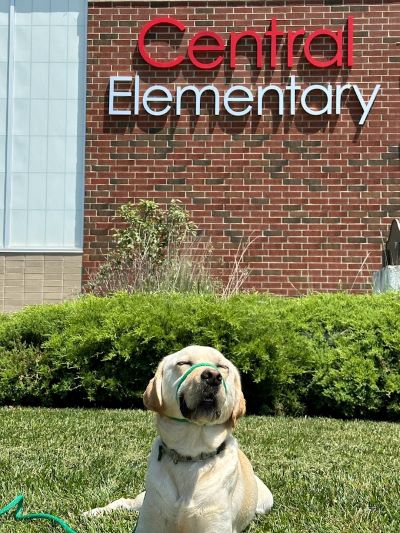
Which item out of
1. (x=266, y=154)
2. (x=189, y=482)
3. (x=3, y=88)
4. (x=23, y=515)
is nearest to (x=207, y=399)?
(x=189, y=482)

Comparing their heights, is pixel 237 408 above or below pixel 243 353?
above

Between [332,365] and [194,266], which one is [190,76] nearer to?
[194,266]

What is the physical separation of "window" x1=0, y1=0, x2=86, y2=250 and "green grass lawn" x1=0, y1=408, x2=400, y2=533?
5722 millimetres

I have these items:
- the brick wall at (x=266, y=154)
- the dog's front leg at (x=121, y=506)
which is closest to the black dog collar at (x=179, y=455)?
the dog's front leg at (x=121, y=506)

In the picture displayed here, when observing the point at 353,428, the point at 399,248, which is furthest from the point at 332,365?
the point at 399,248

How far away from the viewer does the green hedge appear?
23.0 ft

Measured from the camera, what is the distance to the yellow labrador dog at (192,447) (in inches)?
99.3

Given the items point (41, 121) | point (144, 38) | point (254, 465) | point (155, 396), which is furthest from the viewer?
point (41, 121)

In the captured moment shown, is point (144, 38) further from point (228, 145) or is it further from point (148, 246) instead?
point (148, 246)

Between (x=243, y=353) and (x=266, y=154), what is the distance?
226 inches

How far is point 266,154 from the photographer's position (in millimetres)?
12008

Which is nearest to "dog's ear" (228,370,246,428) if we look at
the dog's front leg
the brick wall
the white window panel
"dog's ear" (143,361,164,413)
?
"dog's ear" (143,361,164,413)

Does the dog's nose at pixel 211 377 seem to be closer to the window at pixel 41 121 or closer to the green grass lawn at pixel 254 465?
the green grass lawn at pixel 254 465

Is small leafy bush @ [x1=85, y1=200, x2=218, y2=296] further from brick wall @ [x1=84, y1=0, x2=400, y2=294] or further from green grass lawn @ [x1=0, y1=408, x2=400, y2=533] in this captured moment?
green grass lawn @ [x1=0, y1=408, x2=400, y2=533]
